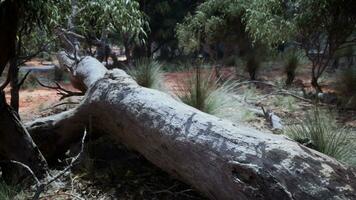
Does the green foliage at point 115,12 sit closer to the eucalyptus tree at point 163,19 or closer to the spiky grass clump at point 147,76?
the spiky grass clump at point 147,76

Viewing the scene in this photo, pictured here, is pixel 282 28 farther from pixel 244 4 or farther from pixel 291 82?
pixel 244 4

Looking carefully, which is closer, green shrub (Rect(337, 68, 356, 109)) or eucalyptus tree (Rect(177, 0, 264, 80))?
green shrub (Rect(337, 68, 356, 109))

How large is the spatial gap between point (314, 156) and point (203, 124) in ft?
2.55

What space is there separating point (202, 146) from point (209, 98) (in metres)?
2.74

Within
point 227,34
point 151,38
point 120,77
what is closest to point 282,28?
point 227,34

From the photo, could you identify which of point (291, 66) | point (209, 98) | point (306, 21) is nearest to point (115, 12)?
point (209, 98)

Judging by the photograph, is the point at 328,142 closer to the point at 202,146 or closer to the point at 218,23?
the point at 202,146

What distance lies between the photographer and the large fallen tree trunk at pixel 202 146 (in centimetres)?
227

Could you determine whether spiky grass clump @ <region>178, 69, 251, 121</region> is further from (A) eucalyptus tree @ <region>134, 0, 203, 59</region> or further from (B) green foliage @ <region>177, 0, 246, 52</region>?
(A) eucalyptus tree @ <region>134, 0, 203, 59</region>

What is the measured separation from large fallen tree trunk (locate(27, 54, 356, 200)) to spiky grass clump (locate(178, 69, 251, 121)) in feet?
5.20

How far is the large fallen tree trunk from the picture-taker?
2268 mm

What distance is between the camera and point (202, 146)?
2717mm

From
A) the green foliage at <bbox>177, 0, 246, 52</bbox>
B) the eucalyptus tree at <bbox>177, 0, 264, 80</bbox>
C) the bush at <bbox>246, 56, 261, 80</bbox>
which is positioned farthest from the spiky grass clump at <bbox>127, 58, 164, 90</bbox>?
the bush at <bbox>246, 56, 261, 80</bbox>

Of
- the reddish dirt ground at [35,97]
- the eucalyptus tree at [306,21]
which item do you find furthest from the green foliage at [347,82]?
the reddish dirt ground at [35,97]
